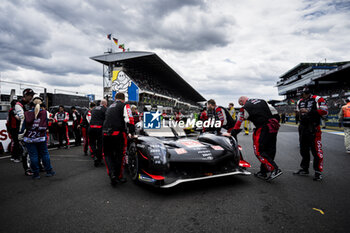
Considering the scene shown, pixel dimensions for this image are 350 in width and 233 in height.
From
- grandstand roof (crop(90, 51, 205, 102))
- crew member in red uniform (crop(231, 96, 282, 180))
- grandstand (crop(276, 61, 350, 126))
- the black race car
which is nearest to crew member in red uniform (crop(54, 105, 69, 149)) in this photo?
the black race car

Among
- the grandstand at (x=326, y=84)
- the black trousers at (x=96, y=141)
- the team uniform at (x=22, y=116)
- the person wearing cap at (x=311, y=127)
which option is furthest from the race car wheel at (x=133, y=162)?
the grandstand at (x=326, y=84)

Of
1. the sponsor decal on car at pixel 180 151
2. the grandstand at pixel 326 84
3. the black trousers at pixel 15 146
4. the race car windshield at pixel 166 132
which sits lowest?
the black trousers at pixel 15 146

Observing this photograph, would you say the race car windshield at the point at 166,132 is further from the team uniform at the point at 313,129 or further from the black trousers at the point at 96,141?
the team uniform at the point at 313,129

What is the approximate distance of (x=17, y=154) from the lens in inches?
201

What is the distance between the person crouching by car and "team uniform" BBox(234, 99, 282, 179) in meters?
3.76

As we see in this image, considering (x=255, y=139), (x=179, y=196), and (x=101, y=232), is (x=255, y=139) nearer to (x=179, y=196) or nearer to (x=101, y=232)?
(x=179, y=196)

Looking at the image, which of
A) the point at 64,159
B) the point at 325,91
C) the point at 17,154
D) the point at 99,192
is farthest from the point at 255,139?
the point at 325,91

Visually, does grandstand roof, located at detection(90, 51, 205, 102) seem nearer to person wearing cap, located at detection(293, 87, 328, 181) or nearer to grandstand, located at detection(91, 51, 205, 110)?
grandstand, located at detection(91, 51, 205, 110)

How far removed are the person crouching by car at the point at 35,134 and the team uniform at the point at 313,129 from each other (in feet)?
15.7

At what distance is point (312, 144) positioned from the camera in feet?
11.6

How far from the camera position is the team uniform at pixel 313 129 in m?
3.43

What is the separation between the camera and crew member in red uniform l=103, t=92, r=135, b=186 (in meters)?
3.36

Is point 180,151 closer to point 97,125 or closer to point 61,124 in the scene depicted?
point 97,125

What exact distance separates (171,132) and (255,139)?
1.58 m
